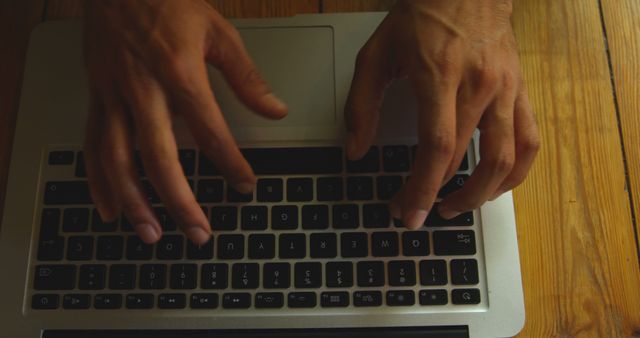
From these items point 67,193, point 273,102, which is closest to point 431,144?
point 273,102

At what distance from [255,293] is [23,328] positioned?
9.1 inches

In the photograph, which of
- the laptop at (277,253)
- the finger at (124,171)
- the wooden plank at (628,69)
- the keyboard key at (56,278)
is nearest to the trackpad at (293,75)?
the laptop at (277,253)

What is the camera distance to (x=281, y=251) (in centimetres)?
51

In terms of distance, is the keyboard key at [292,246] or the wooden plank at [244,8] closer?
the keyboard key at [292,246]

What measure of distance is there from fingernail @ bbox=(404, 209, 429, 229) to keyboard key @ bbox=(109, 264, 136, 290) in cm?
27

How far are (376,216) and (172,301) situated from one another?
0.21 metres

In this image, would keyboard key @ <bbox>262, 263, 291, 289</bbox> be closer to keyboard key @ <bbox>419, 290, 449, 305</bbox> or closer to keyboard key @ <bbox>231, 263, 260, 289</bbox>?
keyboard key @ <bbox>231, 263, 260, 289</bbox>

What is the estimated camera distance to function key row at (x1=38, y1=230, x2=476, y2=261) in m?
0.51

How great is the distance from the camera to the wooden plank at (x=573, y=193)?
53cm

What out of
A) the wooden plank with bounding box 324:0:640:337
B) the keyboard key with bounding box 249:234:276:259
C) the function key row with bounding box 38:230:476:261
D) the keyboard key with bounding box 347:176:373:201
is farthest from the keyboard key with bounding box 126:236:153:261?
the wooden plank with bounding box 324:0:640:337

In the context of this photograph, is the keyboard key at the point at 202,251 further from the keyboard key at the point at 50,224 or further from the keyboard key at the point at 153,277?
the keyboard key at the point at 50,224

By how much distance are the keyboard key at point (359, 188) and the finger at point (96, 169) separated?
23cm

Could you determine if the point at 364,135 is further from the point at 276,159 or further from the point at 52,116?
the point at 52,116

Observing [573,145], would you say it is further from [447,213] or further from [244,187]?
[244,187]
